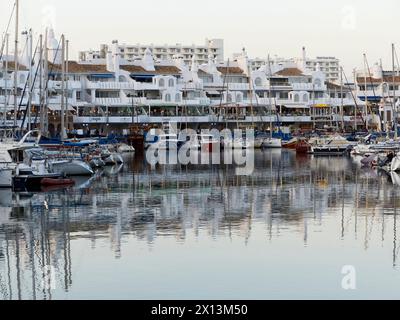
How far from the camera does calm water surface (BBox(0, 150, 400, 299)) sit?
21344 mm

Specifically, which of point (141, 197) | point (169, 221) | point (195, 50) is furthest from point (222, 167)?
point (195, 50)

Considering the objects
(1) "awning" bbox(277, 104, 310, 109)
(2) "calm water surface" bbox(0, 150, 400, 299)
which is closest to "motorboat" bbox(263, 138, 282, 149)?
(1) "awning" bbox(277, 104, 310, 109)

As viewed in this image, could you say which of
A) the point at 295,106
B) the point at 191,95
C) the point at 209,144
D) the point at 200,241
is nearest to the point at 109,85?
the point at 191,95

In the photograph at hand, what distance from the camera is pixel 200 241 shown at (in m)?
27.7

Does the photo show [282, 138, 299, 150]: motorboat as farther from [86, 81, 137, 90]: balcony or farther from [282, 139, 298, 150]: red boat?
[86, 81, 137, 90]: balcony

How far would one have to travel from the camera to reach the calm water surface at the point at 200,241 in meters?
21.3

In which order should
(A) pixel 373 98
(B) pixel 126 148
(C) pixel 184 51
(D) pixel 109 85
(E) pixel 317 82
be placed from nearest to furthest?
(B) pixel 126 148, (D) pixel 109 85, (E) pixel 317 82, (A) pixel 373 98, (C) pixel 184 51

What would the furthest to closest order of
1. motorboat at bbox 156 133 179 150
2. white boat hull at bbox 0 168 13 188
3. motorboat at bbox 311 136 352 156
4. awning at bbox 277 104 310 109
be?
awning at bbox 277 104 310 109 → motorboat at bbox 156 133 179 150 → motorboat at bbox 311 136 352 156 → white boat hull at bbox 0 168 13 188

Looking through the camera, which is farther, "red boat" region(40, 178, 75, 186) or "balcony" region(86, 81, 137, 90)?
"balcony" region(86, 81, 137, 90)

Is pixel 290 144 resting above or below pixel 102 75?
below

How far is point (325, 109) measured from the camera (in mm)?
Answer: 116000

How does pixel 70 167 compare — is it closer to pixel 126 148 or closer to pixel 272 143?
pixel 126 148

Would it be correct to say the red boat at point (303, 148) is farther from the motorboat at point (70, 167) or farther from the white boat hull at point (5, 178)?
the white boat hull at point (5, 178)
